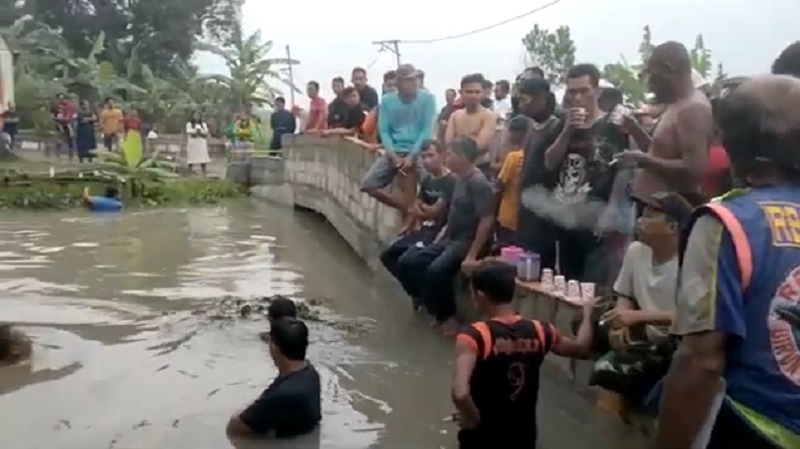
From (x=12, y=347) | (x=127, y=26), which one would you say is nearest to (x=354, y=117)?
(x=12, y=347)

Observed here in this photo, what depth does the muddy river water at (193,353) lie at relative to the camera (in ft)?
22.0

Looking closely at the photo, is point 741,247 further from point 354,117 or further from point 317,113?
point 317,113

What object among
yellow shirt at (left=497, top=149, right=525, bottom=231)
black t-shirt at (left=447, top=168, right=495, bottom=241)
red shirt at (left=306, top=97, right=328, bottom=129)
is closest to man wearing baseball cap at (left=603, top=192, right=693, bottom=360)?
yellow shirt at (left=497, top=149, right=525, bottom=231)

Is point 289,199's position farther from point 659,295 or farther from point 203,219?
point 659,295

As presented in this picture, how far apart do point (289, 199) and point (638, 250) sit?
17794 millimetres

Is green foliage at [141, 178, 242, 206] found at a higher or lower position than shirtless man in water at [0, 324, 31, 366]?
lower

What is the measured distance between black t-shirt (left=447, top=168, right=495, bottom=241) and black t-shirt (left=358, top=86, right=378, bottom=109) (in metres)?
8.44

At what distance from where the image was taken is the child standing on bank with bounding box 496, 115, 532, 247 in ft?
28.5

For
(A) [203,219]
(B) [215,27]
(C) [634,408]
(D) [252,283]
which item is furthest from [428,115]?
(B) [215,27]

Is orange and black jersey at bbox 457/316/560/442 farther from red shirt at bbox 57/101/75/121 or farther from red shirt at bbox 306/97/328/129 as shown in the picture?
red shirt at bbox 57/101/75/121

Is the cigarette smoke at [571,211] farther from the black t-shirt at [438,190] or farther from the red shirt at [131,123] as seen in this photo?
the red shirt at [131,123]

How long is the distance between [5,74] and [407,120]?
81.3 ft

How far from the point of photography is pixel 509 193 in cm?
882

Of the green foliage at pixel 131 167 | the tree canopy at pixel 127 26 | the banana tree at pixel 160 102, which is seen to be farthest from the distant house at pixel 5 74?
the tree canopy at pixel 127 26
